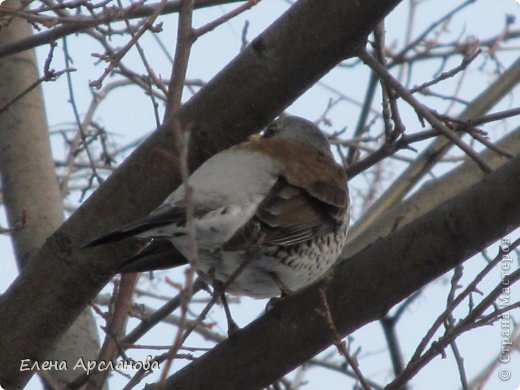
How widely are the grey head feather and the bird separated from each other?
0.44m

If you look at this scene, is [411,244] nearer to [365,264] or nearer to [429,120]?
[365,264]

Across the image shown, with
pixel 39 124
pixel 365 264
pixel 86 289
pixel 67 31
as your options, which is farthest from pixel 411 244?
pixel 39 124

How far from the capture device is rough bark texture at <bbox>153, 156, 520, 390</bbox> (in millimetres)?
2938

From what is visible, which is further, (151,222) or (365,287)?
(151,222)

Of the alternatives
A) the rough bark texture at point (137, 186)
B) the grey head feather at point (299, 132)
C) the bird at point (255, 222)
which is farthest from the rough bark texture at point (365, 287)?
the grey head feather at point (299, 132)

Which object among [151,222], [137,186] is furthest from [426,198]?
[151,222]

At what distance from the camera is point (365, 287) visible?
3.18 metres

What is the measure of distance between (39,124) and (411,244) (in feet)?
8.54

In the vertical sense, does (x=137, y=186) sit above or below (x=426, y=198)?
above

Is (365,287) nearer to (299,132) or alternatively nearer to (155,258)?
(155,258)

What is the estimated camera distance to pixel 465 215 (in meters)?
2.97

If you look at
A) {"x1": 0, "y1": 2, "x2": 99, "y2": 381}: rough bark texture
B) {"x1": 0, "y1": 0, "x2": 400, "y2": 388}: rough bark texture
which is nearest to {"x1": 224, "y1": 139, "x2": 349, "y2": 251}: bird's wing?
{"x1": 0, "y1": 0, "x2": 400, "y2": 388}: rough bark texture

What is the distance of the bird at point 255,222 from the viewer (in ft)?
11.6

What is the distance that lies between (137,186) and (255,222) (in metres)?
0.51
